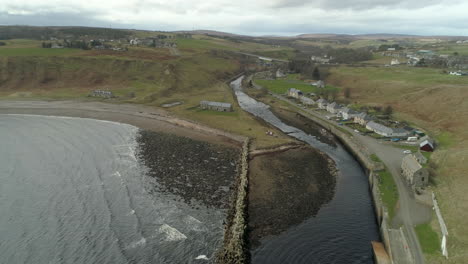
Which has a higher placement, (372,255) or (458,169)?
(458,169)

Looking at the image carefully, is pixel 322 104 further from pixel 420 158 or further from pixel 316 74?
pixel 316 74

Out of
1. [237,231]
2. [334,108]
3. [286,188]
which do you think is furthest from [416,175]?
[334,108]

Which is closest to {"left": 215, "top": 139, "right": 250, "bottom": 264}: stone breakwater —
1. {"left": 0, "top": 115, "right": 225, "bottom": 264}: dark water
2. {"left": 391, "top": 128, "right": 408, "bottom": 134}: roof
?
{"left": 0, "top": 115, "right": 225, "bottom": 264}: dark water

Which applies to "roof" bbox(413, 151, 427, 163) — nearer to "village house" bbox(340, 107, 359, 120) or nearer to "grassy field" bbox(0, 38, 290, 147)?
"village house" bbox(340, 107, 359, 120)

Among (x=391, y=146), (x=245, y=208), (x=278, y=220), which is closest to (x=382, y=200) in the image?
(x=278, y=220)

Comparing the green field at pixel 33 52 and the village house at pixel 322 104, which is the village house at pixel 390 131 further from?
the green field at pixel 33 52

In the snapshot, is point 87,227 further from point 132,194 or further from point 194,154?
point 194,154

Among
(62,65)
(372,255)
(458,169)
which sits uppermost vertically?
(62,65)

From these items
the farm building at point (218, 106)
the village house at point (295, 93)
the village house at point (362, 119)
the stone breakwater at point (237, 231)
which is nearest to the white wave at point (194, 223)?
the stone breakwater at point (237, 231)
